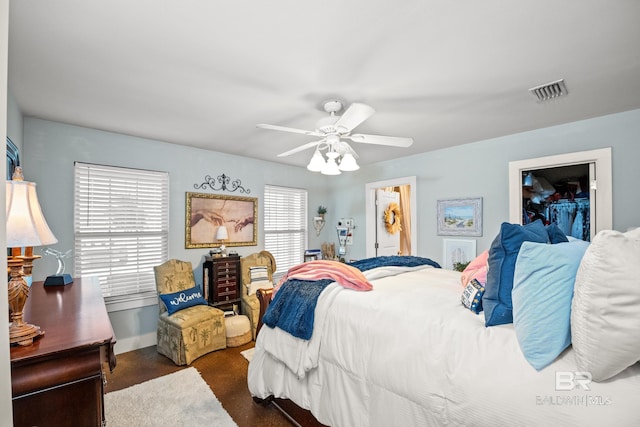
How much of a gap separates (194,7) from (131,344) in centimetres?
369

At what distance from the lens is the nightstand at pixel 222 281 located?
13.1 feet

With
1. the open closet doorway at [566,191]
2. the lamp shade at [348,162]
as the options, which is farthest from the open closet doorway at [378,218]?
the lamp shade at [348,162]

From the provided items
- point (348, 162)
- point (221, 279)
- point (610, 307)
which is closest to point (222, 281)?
point (221, 279)

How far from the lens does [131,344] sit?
3.62 metres

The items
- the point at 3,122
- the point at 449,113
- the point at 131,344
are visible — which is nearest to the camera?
the point at 3,122

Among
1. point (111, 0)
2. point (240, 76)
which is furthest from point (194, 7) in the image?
point (240, 76)

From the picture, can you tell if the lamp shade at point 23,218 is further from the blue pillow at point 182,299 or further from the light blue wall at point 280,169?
the light blue wall at point 280,169

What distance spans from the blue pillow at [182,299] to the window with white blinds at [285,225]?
1.48m

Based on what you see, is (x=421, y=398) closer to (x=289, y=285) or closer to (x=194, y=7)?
(x=289, y=285)

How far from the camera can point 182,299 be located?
3521 mm

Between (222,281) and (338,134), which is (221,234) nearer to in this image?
(222,281)

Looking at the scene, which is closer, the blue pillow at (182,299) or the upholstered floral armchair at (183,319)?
the upholstered floral armchair at (183,319)

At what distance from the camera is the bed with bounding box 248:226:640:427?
3.44 ft

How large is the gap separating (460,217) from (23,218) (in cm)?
407
